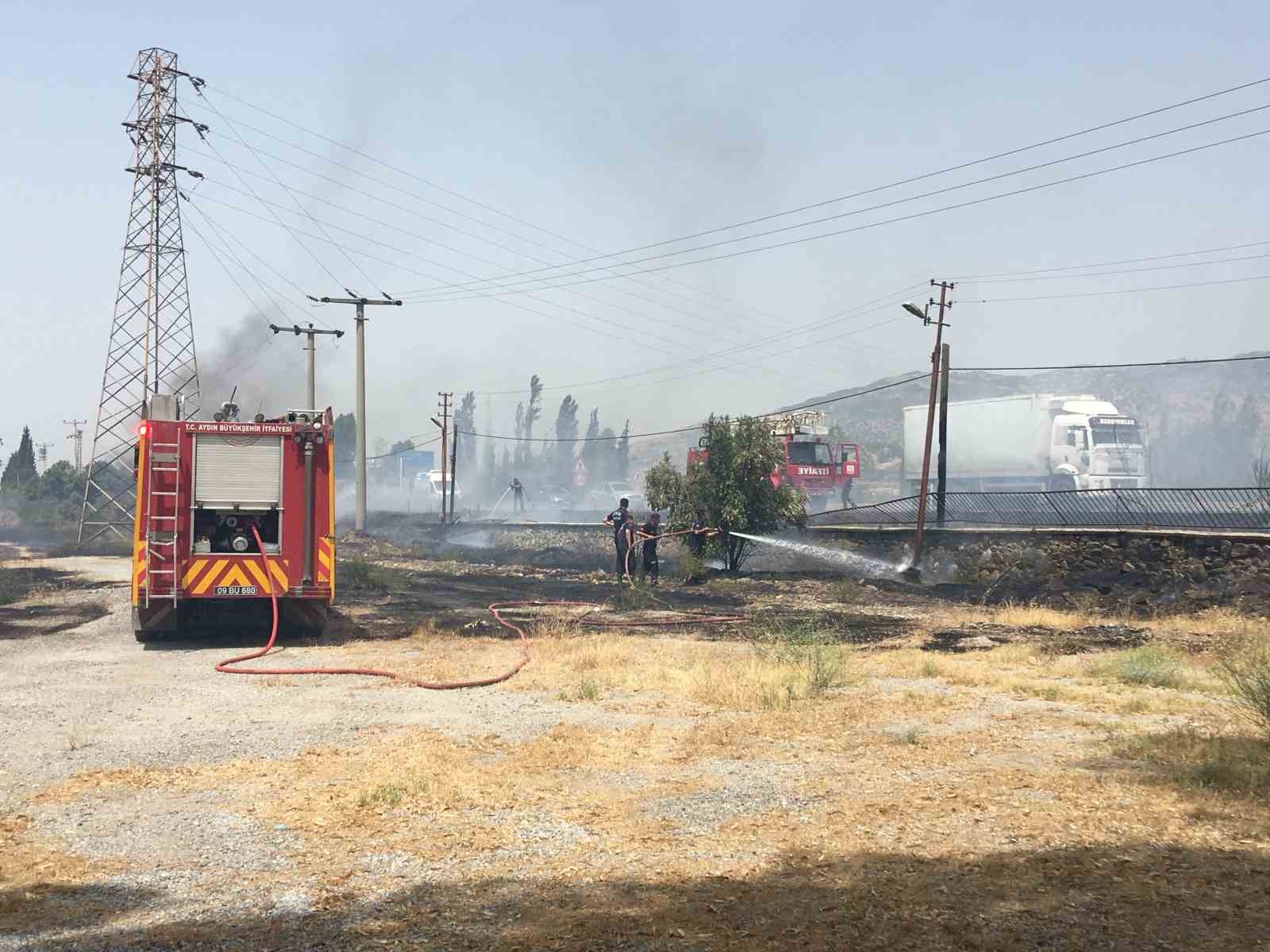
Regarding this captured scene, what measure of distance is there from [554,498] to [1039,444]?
160 ft

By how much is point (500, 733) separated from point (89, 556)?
31.5 metres

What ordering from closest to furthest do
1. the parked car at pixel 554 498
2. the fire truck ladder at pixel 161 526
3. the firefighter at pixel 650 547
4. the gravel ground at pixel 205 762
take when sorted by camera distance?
the gravel ground at pixel 205 762 < the fire truck ladder at pixel 161 526 < the firefighter at pixel 650 547 < the parked car at pixel 554 498

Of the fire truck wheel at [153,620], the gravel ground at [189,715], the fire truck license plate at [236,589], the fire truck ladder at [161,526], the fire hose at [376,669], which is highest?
the fire truck ladder at [161,526]

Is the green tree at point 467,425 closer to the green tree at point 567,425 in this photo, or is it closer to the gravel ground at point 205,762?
the green tree at point 567,425

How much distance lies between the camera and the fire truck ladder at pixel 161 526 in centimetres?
1374

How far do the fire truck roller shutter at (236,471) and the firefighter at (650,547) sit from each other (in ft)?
35.3

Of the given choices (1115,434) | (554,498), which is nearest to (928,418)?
(1115,434)

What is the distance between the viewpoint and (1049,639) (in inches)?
573

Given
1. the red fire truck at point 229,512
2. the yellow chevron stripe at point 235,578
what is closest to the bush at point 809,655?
the red fire truck at point 229,512

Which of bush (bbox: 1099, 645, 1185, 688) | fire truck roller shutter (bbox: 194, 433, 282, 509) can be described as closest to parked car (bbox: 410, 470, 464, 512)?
fire truck roller shutter (bbox: 194, 433, 282, 509)

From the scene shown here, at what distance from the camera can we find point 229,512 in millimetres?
14281

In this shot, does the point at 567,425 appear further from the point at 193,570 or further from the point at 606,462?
the point at 193,570

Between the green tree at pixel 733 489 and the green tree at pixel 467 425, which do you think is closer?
the green tree at pixel 733 489

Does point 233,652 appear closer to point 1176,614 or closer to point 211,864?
point 211,864
